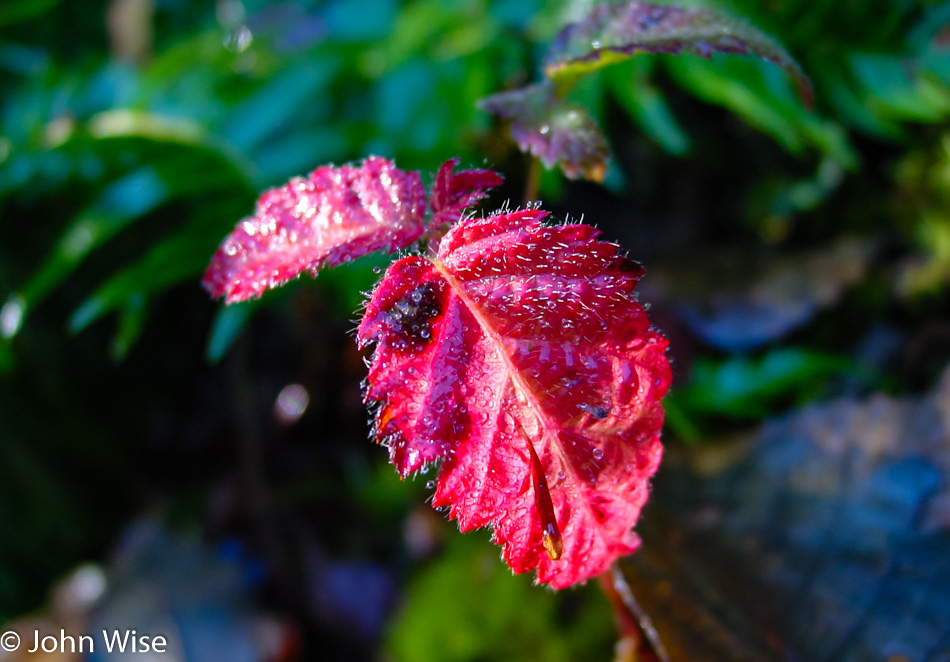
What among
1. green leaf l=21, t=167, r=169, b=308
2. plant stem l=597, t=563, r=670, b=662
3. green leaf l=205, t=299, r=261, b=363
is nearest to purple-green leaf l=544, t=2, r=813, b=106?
plant stem l=597, t=563, r=670, b=662

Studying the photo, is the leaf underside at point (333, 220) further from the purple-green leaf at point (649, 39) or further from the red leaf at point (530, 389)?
the purple-green leaf at point (649, 39)

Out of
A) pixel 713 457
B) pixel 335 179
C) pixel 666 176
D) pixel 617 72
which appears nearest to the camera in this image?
pixel 335 179

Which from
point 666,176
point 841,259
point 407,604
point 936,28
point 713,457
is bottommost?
point 407,604

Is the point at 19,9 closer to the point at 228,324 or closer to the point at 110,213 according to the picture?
the point at 110,213

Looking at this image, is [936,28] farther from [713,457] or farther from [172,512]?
[172,512]

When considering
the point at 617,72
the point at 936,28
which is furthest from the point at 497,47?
the point at 936,28

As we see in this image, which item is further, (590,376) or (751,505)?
(751,505)

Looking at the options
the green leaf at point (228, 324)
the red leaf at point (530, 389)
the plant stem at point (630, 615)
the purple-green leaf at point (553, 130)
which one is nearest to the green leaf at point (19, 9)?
the green leaf at point (228, 324)

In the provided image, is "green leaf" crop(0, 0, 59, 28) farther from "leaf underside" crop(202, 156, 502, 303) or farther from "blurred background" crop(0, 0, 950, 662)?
"leaf underside" crop(202, 156, 502, 303)
